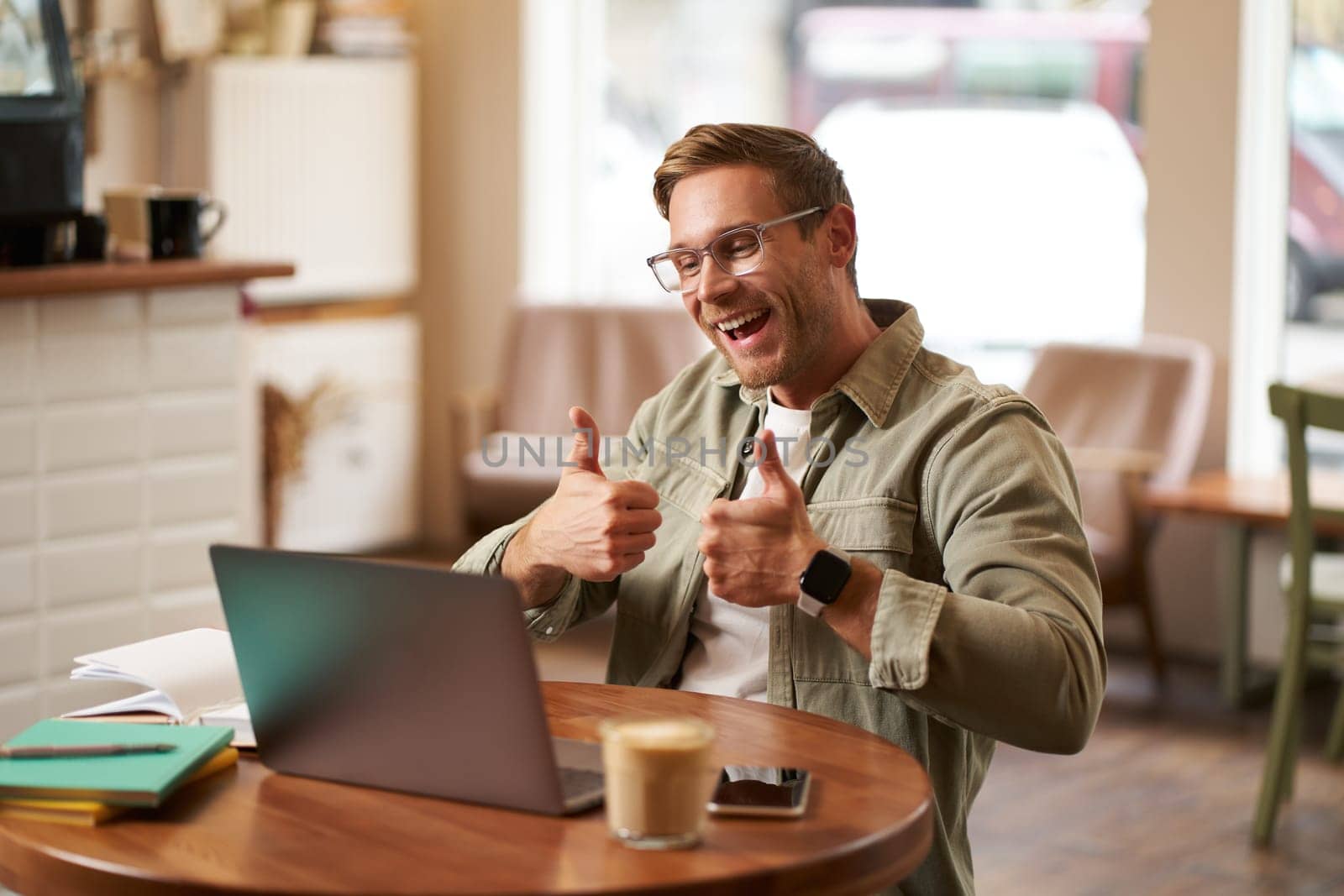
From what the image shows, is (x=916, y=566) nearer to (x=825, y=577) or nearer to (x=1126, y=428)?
(x=825, y=577)

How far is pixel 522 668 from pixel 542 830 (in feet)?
0.39

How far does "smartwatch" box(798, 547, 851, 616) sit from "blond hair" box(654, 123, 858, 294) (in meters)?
0.46

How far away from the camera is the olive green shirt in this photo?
1.45 meters

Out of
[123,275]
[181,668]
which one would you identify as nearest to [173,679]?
[181,668]

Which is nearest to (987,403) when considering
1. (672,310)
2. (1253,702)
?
(1253,702)

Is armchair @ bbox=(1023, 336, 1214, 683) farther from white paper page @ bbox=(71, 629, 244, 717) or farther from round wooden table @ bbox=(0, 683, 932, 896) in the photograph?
round wooden table @ bbox=(0, 683, 932, 896)

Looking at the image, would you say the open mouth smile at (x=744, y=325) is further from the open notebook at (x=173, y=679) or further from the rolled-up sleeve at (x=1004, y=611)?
the open notebook at (x=173, y=679)

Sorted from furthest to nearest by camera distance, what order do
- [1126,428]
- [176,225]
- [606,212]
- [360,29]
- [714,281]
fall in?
1. [606,212]
2. [360,29]
3. [1126,428]
4. [176,225]
5. [714,281]

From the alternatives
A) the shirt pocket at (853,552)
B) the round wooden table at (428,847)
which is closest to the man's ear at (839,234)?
the shirt pocket at (853,552)

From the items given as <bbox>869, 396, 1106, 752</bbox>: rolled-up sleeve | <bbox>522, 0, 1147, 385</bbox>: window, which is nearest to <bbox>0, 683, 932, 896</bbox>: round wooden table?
<bbox>869, 396, 1106, 752</bbox>: rolled-up sleeve

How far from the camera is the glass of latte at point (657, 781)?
1147 mm

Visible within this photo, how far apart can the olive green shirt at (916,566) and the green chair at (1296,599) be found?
1.47 metres

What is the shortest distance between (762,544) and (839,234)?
49cm

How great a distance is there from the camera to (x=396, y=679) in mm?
1264
